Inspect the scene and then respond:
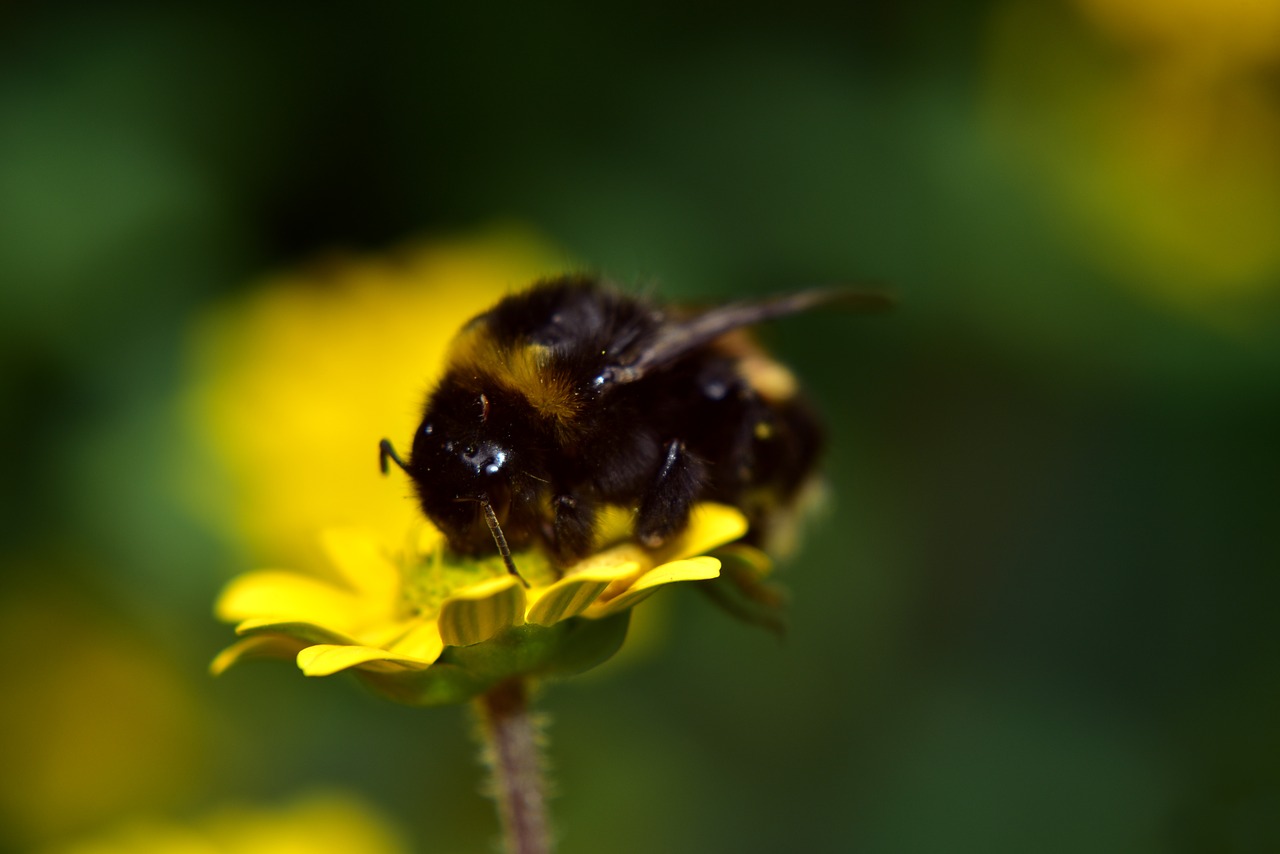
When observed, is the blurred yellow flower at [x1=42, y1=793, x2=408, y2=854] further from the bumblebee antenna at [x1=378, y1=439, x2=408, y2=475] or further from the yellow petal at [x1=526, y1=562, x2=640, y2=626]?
the yellow petal at [x1=526, y1=562, x2=640, y2=626]

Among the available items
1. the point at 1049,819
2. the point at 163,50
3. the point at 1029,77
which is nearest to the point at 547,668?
the point at 1049,819

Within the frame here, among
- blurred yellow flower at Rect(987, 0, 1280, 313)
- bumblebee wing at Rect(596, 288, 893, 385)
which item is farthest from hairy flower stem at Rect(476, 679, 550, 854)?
blurred yellow flower at Rect(987, 0, 1280, 313)

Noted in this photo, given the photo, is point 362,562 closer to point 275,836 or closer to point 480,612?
point 480,612

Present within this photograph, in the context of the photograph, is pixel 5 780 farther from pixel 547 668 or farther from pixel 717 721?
pixel 547 668

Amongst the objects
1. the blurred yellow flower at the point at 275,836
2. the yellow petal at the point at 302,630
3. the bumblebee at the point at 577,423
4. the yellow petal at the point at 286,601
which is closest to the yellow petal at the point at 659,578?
the bumblebee at the point at 577,423

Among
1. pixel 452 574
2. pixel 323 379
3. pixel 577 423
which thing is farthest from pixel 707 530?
pixel 323 379
